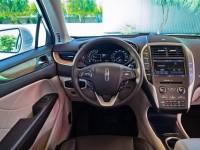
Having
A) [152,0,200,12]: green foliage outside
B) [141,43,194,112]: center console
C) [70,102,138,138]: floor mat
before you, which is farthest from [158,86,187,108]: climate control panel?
[152,0,200,12]: green foliage outside

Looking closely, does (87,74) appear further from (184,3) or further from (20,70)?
(184,3)

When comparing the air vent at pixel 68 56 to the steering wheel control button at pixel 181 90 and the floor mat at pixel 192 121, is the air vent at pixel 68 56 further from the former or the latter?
the floor mat at pixel 192 121

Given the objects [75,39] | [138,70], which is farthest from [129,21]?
[138,70]

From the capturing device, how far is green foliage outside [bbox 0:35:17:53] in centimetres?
137

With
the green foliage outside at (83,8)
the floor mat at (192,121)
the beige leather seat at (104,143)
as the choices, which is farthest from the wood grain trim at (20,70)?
the floor mat at (192,121)

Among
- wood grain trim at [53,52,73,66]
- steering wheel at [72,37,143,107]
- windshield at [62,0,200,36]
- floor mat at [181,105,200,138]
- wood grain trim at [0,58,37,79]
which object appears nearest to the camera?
wood grain trim at [0,58,37,79]

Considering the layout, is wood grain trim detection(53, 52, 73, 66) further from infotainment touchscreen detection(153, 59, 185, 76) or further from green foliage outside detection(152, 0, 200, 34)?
green foliage outside detection(152, 0, 200, 34)

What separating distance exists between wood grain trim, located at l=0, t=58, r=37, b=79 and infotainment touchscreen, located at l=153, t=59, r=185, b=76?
31.1 inches

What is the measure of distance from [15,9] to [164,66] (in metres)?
1.06

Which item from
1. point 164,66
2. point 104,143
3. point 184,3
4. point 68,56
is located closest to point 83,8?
point 68,56

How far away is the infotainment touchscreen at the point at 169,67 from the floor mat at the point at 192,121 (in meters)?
0.64

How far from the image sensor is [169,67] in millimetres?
1505

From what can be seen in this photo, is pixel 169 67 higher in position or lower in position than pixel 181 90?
higher

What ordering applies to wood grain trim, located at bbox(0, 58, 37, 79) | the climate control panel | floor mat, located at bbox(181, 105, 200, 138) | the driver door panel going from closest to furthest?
1. the driver door panel
2. wood grain trim, located at bbox(0, 58, 37, 79)
3. the climate control panel
4. floor mat, located at bbox(181, 105, 200, 138)
